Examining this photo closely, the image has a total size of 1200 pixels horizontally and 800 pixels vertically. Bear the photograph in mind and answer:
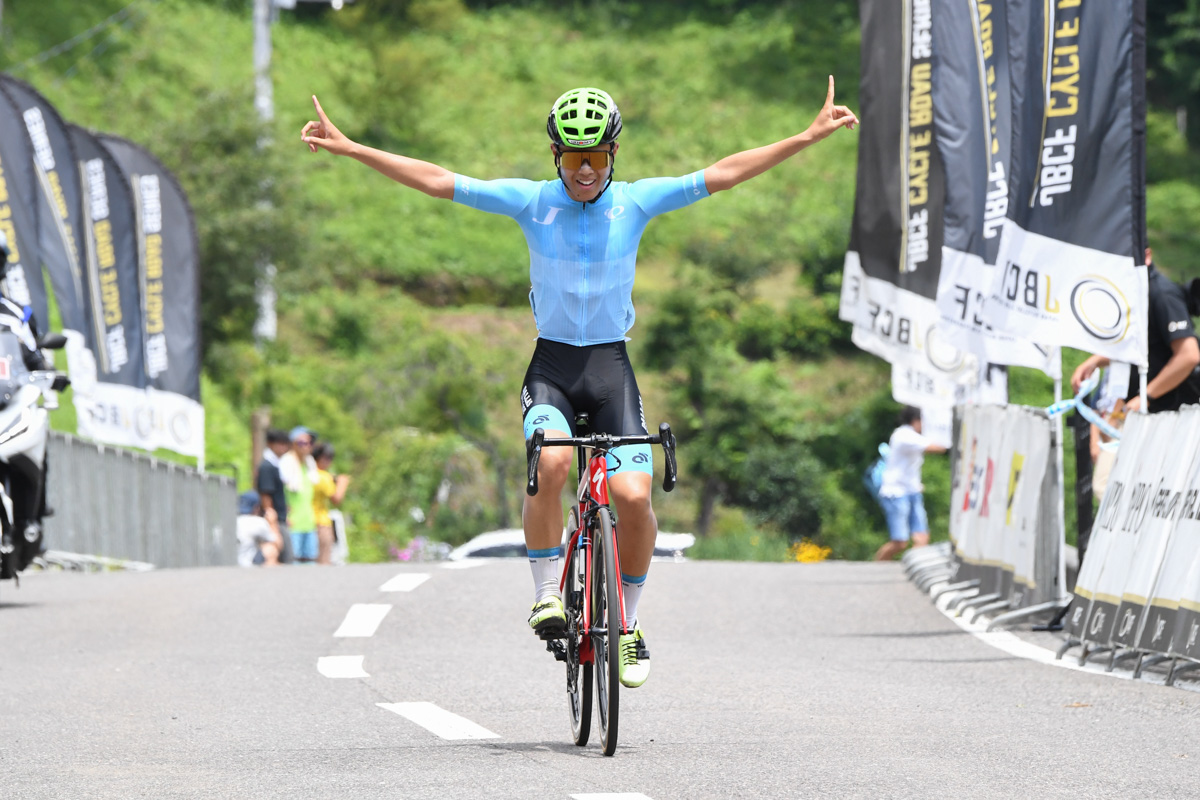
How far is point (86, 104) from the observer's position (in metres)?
50.8

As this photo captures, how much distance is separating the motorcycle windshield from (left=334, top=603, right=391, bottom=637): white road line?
2.64 m

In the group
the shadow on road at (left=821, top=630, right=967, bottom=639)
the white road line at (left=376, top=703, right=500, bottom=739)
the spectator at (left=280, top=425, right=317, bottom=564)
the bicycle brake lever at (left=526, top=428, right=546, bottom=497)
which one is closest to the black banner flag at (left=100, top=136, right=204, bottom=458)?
the spectator at (left=280, top=425, right=317, bottom=564)

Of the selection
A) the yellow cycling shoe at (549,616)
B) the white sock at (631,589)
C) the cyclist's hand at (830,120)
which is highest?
the cyclist's hand at (830,120)

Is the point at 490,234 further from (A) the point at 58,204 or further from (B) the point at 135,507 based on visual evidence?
(A) the point at 58,204

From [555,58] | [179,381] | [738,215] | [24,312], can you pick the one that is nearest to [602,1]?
[555,58]

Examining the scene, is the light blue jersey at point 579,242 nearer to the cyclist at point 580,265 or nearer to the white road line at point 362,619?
the cyclist at point 580,265

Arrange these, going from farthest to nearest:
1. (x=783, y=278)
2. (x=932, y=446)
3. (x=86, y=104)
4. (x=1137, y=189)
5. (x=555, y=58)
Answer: (x=555, y=58)
(x=783, y=278)
(x=86, y=104)
(x=932, y=446)
(x=1137, y=189)

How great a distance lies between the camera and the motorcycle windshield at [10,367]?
12.2m

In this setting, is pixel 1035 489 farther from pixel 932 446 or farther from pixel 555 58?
pixel 555 58

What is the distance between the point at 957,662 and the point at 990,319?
3.21 meters

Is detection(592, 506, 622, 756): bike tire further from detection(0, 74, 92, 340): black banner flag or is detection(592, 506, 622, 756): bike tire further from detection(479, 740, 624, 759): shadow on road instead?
detection(0, 74, 92, 340): black banner flag

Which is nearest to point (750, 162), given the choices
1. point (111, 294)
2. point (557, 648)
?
point (557, 648)

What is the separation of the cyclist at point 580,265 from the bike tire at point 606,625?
245mm

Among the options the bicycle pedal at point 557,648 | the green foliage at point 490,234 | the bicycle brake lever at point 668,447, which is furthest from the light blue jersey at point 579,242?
the green foliage at point 490,234
